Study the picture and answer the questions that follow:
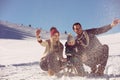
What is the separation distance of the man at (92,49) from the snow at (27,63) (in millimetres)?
138

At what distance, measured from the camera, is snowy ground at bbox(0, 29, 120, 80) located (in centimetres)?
405

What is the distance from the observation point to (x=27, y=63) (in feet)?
17.4

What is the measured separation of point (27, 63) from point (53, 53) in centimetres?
132

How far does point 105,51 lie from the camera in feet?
12.7

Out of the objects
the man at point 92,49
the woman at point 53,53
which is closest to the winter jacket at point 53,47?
the woman at point 53,53

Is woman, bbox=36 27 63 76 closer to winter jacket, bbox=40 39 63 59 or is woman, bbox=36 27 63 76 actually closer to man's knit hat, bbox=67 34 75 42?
winter jacket, bbox=40 39 63 59

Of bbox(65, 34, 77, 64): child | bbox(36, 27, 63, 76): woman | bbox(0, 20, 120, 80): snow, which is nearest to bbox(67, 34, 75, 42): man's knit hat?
bbox(65, 34, 77, 64): child

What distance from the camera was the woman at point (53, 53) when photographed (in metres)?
4.01

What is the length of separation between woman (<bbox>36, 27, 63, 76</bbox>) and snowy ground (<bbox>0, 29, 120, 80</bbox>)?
0.11 meters

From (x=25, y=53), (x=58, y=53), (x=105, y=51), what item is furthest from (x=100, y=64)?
(x=25, y=53)

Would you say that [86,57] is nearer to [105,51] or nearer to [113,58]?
[105,51]

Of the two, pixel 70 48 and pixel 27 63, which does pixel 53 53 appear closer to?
pixel 70 48

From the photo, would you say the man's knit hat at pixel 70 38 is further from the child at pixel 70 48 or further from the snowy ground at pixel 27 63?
the snowy ground at pixel 27 63

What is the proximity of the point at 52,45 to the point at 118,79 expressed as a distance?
84cm
